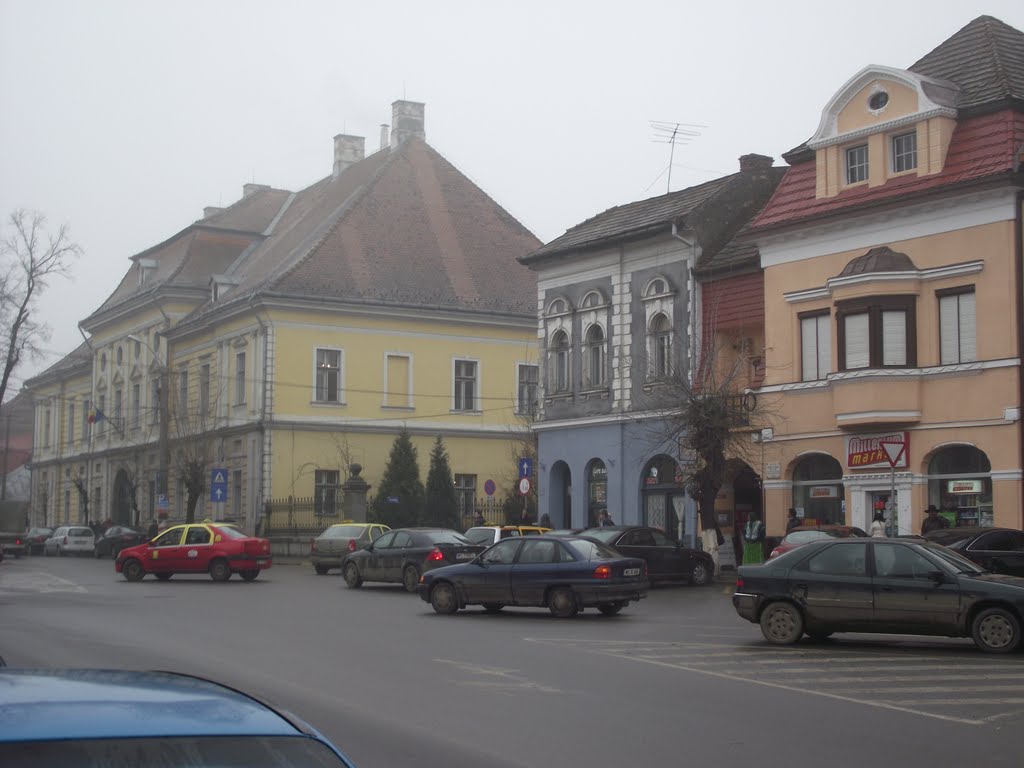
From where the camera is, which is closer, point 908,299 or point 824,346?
point 908,299

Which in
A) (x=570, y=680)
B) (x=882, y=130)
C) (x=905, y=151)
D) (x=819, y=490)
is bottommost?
(x=570, y=680)

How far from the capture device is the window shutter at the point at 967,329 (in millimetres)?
30797

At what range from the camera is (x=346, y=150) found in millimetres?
72250

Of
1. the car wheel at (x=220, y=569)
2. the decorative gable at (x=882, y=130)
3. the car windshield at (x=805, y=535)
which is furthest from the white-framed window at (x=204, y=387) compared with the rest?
the car windshield at (x=805, y=535)

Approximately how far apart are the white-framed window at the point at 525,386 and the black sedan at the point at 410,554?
97.1 feet

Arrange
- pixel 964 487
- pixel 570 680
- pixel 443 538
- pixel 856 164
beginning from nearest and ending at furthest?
pixel 570 680, pixel 964 487, pixel 443 538, pixel 856 164

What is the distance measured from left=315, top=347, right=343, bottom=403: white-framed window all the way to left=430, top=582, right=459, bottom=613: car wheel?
3404cm

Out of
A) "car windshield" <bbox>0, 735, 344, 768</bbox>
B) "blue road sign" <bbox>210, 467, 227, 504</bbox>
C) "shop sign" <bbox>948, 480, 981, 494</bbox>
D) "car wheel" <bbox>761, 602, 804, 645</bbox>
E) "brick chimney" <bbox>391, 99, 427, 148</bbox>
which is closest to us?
"car windshield" <bbox>0, 735, 344, 768</bbox>

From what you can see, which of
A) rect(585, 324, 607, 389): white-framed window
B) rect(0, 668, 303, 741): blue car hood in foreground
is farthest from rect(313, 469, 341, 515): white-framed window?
rect(0, 668, 303, 741): blue car hood in foreground

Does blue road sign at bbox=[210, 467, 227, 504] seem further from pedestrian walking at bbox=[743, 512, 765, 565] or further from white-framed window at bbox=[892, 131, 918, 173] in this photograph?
white-framed window at bbox=[892, 131, 918, 173]

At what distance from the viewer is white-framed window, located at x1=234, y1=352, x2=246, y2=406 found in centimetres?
5944

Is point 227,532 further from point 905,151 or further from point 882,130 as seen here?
point 905,151

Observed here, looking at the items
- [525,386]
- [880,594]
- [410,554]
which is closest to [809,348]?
[410,554]

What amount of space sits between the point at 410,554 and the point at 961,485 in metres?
12.3
